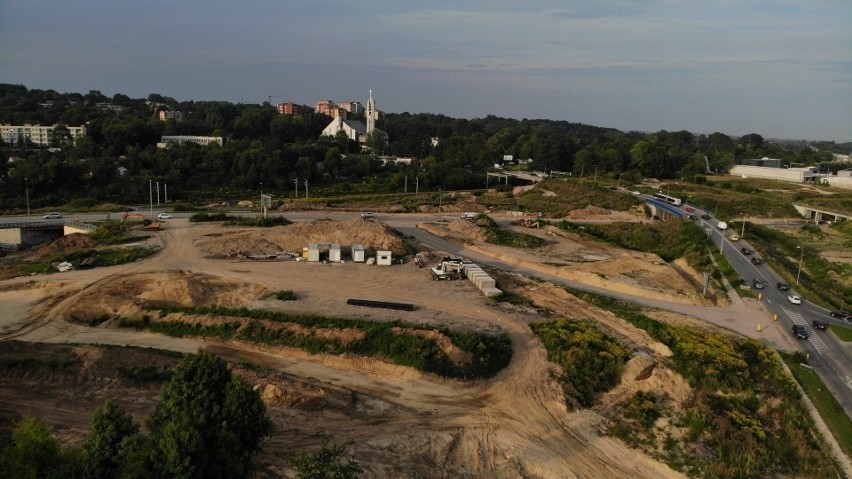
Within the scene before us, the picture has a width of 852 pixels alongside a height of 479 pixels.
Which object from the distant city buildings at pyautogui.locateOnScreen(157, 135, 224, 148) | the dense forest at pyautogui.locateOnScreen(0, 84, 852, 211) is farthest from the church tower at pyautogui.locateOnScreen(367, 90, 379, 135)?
the distant city buildings at pyautogui.locateOnScreen(157, 135, 224, 148)

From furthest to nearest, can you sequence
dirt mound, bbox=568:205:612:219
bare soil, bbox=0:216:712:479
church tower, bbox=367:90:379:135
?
church tower, bbox=367:90:379:135 → dirt mound, bbox=568:205:612:219 → bare soil, bbox=0:216:712:479

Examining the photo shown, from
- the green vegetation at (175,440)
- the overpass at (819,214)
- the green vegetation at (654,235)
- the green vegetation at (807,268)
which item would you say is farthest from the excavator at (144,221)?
the overpass at (819,214)

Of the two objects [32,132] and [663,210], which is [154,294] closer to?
[663,210]

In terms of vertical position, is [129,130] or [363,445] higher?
[129,130]

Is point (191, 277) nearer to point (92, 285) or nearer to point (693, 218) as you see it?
point (92, 285)

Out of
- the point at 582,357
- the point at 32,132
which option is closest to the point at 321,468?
the point at 582,357

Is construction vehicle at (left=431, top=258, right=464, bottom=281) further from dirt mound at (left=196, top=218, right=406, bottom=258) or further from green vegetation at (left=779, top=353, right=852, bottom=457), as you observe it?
green vegetation at (left=779, top=353, right=852, bottom=457)

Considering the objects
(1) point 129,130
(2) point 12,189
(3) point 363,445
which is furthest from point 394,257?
(1) point 129,130

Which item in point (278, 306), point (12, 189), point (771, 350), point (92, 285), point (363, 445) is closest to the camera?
point (363, 445)
